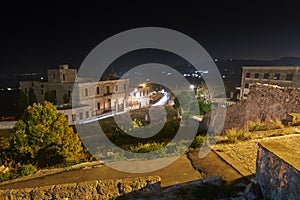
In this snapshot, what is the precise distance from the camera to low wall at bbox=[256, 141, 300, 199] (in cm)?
286

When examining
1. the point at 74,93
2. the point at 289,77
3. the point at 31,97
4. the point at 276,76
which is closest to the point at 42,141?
the point at 74,93

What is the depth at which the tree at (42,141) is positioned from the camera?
26.8 feet

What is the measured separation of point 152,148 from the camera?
261 inches

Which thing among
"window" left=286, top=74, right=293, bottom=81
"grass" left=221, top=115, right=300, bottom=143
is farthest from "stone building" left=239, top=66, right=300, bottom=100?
"grass" left=221, top=115, right=300, bottom=143

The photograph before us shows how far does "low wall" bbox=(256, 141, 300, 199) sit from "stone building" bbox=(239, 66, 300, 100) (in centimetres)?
2752

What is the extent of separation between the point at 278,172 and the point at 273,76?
109ft

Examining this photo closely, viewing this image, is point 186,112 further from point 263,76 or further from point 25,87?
point 25,87

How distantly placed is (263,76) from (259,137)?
1175 inches

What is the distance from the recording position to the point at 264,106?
10625mm

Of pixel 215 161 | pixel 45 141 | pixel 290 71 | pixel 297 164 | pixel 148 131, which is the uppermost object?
pixel 290 71

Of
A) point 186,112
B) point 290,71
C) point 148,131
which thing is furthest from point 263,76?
point 148,131

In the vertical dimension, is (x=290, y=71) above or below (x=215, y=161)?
above

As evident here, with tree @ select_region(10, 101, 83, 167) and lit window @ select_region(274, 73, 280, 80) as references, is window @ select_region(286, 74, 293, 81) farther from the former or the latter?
tree @ select_region(10, 101, 83, 167)

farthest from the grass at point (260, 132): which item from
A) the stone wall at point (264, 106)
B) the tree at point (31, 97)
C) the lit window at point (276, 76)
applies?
the lit window at point (276, 76)
